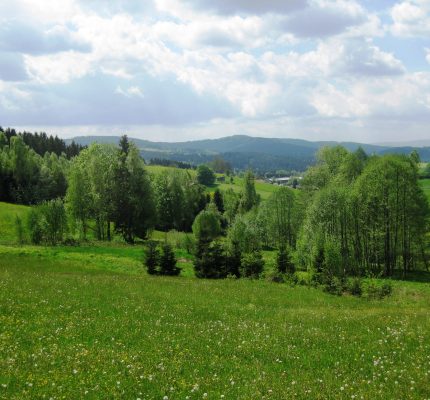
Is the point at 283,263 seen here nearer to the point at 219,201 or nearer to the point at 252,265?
the point at 252,265

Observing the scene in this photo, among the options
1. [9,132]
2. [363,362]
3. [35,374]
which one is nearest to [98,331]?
[35,374]

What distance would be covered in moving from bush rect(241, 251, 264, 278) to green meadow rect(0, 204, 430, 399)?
→ 14747mm

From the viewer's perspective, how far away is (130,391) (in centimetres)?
992

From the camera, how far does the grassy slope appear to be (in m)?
10.2

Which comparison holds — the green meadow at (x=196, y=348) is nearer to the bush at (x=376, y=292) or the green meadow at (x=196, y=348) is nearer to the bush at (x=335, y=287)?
the bush at (x=335, y=287)

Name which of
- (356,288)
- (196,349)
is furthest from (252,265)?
(196,349)

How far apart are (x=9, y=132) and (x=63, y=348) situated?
205m

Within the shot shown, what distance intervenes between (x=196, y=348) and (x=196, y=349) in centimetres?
11

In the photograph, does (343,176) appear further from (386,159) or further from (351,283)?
(351,283)

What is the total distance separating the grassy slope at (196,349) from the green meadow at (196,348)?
0.04 metres

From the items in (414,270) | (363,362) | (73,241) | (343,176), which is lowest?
(414,270)

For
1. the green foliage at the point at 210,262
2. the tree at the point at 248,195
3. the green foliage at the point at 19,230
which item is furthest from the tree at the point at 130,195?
the tree at the point at 248,195

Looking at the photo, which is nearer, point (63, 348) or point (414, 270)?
point (63, 348)

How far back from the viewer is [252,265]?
40562mm
